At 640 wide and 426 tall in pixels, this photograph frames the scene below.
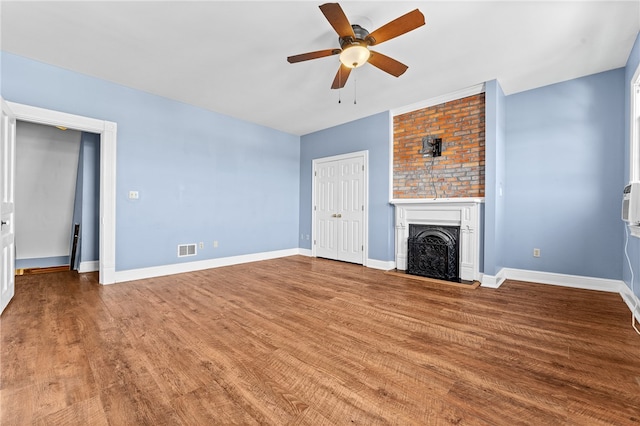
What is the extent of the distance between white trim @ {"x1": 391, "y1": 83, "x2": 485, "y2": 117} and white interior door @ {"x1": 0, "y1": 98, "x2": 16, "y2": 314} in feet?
16.5

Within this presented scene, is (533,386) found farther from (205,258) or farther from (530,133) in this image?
(205,258)

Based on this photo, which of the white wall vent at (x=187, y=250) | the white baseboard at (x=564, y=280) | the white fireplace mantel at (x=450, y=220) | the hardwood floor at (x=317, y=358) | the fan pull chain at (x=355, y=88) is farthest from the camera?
the white wall vent at (x=187, y=250)

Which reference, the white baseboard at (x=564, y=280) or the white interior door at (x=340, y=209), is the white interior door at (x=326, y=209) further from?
the white baseboard at (x=564, y=280)

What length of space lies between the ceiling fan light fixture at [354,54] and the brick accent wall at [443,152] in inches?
88.1

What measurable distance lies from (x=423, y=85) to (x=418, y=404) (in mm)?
3886

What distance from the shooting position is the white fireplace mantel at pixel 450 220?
157 inches

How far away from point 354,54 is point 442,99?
2342mm

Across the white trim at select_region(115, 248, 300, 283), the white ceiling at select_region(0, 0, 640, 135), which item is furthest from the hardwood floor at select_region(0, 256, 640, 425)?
the white ceiling at select_region(0, 0, 640, 135)

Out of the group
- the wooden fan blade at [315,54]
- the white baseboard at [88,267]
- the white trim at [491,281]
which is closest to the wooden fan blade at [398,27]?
the wooden fan blade at [315,54]

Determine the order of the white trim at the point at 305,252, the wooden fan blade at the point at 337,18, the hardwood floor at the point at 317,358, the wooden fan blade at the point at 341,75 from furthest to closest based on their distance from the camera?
the white trim at the point at 305,252 → the wooden fan blade at the point at 341,75 → the wooden fan blade at the point at 337,18 → the hardwood floor at the point at 317,358

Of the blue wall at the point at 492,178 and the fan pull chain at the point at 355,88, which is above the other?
the fan pull chain at the point at 355,88

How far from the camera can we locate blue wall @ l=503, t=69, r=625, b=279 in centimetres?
354

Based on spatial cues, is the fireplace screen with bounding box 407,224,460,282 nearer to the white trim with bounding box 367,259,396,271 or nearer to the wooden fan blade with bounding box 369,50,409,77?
the white trim with bounding box 367,259,396,271

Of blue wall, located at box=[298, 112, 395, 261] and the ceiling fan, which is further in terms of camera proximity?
blue wall, located at box=[298, 112, 395, 261]
